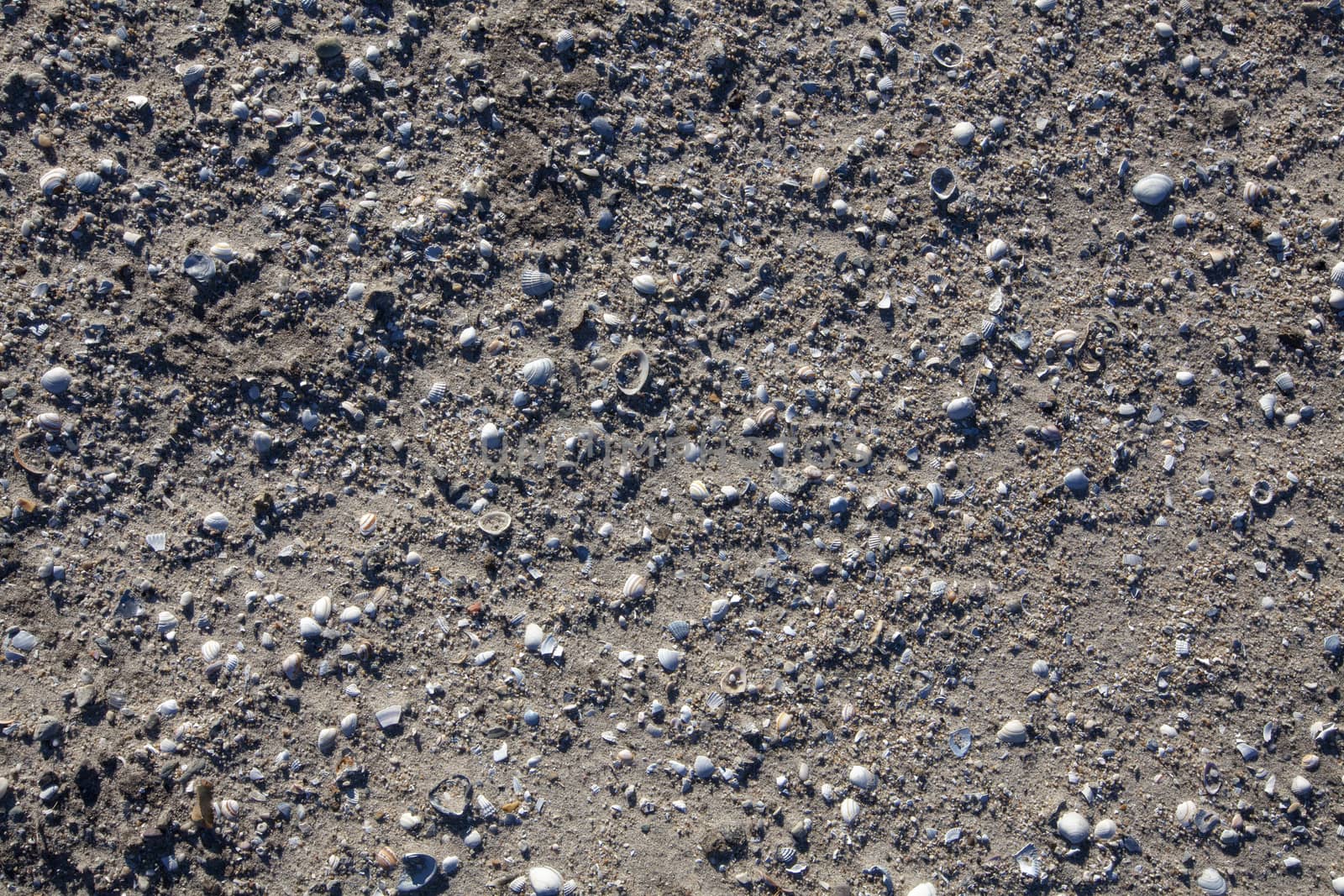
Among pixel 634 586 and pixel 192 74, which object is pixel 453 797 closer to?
pixel 634 586

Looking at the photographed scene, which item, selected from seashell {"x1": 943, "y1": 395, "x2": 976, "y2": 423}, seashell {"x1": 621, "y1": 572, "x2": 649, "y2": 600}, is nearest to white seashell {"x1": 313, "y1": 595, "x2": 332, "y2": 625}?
seashell {"x1": 621, "y1": 572, "x2": 649, "y2": 600}

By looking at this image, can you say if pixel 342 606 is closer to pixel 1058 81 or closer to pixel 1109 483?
pixel 1109 483

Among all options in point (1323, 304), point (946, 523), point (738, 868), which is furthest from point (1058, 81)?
point (738, 868)

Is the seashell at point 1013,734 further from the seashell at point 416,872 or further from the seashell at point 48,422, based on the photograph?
the seashell at point 48,422

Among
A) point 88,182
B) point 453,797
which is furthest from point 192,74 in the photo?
point 453,797

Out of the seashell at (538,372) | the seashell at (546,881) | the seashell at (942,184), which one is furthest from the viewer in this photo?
the seashell at (942,184)

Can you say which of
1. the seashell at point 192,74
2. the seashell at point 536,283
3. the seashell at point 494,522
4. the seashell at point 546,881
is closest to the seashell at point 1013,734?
the seashell at point 546,881
